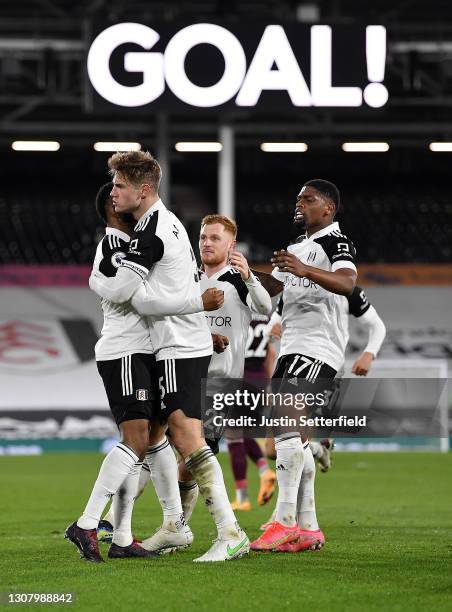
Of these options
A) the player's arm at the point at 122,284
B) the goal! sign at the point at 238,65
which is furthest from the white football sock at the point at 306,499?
the goal! sign at the point at 238,65

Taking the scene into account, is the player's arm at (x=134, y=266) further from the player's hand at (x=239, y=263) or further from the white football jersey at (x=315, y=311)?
the white football jersey at (x=315, y=311)

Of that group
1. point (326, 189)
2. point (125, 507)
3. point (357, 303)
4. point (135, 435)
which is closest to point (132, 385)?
point (135, 435)

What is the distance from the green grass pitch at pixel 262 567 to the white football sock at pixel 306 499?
23cm

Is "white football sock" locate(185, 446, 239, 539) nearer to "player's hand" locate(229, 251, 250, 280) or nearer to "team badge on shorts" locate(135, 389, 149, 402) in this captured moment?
"team badge on shorts" locate(135, 389, 149, 402)

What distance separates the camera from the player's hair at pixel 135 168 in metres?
6.16

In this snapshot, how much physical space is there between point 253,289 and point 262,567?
159 cm

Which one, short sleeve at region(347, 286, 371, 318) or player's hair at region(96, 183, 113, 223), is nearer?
player's hair at region(96, 183, 113, 223)

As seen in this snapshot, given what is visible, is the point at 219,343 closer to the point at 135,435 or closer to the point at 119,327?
the point at 119,327

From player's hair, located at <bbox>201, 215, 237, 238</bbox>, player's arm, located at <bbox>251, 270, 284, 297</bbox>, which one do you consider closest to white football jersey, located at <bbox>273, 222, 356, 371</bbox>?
player's arm, located at <bbox>251, 270, 284, 297</bbox>

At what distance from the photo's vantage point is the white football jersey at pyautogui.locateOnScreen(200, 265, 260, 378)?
7.07 m

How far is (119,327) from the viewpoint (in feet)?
20.3

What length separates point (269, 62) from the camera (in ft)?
58.8

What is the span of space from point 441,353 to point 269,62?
26.0 feet

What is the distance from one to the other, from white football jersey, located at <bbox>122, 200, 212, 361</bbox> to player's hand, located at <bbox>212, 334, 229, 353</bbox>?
0.48m
